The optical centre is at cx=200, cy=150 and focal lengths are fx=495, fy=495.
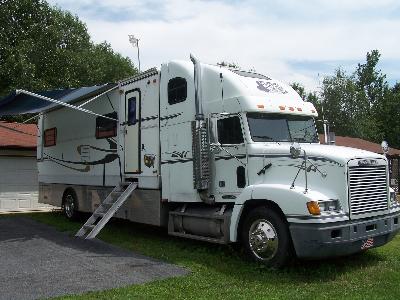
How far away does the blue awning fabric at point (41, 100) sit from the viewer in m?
12.2

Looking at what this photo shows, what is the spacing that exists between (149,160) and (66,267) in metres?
3.45

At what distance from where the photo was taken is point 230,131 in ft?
30.3

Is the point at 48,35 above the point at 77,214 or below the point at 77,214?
above

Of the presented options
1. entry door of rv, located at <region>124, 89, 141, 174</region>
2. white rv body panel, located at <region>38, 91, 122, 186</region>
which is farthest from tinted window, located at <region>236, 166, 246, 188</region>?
white rv body panel, located at <region>38, 91, 122, 186</region>

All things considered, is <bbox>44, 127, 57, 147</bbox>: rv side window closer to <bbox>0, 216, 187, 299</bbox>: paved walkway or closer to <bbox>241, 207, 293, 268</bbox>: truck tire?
<bbox>0, 216, 187, 299</bbox>: paved walkway

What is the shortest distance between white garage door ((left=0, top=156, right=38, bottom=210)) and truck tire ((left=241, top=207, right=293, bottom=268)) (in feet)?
39.1

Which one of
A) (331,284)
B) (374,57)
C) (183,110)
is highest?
(374,57)

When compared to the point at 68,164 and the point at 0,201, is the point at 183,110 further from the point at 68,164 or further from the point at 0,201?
the point at 0,201

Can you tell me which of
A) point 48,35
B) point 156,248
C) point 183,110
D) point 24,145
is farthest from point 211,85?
point 48,35

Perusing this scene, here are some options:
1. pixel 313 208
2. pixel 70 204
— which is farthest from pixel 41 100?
pixel 313 208

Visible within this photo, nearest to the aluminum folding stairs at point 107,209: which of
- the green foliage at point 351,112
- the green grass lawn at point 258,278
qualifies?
the green grass lawn at point 258,278

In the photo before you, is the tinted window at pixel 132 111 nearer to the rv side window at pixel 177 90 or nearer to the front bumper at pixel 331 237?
the rv side window at pixel 177 90

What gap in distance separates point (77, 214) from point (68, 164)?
57.9 inches

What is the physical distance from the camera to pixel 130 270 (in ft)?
26.6
